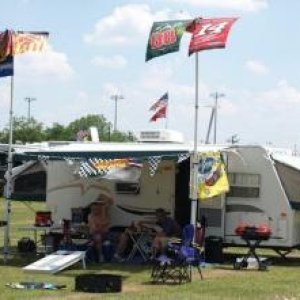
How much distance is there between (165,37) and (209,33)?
0.75 m

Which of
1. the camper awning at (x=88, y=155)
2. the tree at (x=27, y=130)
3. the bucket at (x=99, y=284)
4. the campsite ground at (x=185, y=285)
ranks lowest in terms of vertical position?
the campsite ground at (x=185, y=285)

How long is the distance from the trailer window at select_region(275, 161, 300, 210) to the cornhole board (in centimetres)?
430

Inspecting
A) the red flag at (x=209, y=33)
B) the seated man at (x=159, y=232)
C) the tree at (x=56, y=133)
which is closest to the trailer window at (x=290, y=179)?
the seated man at (x=159, y=232)

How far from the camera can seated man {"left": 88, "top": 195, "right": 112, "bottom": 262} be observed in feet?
53.6

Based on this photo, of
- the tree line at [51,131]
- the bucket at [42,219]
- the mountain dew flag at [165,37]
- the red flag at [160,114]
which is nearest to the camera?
the mountain dew flag at [165,37]

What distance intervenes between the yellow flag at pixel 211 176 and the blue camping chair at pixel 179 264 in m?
1.04

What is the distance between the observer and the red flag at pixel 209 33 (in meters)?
13.4

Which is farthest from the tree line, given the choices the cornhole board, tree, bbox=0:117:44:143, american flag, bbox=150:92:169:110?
the cornhole board

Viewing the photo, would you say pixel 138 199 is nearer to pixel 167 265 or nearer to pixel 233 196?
pixel 233 196

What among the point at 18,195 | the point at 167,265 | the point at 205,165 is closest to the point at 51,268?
the point at 167,265

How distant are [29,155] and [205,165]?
351 centimetres

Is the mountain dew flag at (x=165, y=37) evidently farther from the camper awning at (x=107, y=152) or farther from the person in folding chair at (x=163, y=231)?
the person in folding chair at (x=163, y=231)

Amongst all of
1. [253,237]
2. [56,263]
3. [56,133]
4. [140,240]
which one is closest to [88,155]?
[140,240]

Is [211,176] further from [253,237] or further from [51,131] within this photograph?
[51,131]
